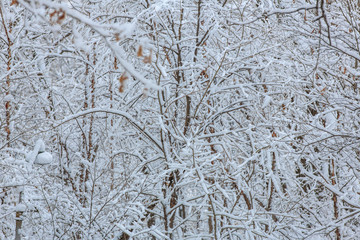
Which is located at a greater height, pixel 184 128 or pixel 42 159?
pixel 184 128

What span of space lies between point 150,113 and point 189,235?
207 centimetres

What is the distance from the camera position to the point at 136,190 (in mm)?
5902

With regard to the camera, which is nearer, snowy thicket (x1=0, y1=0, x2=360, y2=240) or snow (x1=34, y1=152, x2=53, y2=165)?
snow (x1=34, y1=152, x2=53, y2=165)

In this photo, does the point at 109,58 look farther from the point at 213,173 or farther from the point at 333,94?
the point at 333,94

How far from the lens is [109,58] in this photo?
711cm

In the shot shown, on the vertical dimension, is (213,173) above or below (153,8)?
below

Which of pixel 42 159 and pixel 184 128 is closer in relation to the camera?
pixel 42 159

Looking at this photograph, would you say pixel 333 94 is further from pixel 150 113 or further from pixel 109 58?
pixel 109 58

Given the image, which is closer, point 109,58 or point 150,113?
point 150,113

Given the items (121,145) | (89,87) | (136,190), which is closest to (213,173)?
(136,190)

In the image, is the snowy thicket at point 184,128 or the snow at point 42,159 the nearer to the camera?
the snow at point 42,159

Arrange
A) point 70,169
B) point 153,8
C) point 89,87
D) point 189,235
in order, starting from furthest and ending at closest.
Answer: point 89,87 < point 70,169 < point 189,235 < point 153,8

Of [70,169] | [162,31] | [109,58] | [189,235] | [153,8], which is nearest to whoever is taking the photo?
[153,8]

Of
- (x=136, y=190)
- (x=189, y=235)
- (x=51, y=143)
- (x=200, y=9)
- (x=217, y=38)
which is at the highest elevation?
(x=200, y=9)
